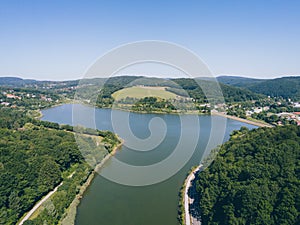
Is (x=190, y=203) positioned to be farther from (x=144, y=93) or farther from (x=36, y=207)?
(x=144, y=93)

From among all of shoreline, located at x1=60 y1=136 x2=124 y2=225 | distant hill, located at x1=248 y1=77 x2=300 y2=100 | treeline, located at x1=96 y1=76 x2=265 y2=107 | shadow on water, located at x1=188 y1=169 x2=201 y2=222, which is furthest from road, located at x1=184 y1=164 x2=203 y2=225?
distant hill, located at x1=248 y1=77 x2=300 y2=100

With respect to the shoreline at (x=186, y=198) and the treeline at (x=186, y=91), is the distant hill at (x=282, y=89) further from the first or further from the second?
the shoreline at (x=186, y=198)

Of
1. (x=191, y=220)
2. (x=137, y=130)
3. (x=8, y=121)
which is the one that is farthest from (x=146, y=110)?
(x=191, y=220)

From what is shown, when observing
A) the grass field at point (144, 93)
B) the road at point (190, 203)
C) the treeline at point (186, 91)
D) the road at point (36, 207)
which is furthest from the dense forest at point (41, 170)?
the grass field at point (144, 93)

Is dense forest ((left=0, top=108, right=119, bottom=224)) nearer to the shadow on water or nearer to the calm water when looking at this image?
the calm water

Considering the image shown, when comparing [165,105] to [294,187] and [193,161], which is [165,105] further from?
[294,187]

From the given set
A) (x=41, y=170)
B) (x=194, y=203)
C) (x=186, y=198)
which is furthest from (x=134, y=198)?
(x=41, y=170)
